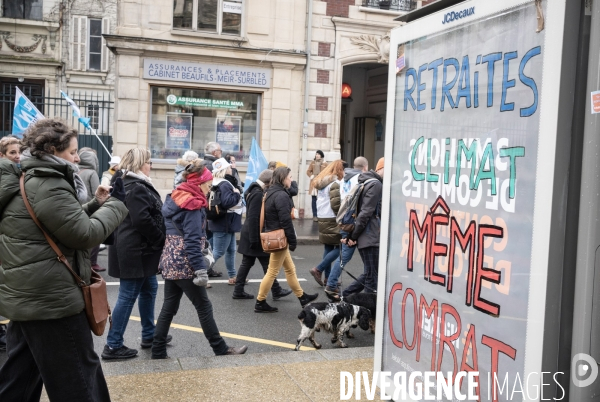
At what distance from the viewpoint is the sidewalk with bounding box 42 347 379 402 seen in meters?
4.61

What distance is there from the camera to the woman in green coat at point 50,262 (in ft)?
11.4

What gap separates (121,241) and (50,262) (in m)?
2.19

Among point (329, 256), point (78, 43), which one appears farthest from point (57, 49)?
point (329, 256)

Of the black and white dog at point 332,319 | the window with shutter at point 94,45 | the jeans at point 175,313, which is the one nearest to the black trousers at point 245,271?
the black and white dog at point 332,319

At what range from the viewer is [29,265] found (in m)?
3.47

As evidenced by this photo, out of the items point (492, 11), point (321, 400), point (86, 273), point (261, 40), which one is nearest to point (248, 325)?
point (321, 400)

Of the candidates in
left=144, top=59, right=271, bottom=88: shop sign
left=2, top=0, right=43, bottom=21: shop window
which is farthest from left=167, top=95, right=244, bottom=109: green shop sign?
left=2, top=0, right=43, bottom=21: shop window

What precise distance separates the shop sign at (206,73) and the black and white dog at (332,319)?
35.9 ft

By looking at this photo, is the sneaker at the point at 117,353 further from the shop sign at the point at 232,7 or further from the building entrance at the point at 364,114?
the building entrance at the point at 364,114

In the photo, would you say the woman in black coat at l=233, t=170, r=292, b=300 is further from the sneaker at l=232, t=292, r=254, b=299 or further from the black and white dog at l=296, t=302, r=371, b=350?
the black and white dog at l=296, t=302, r=371, b=350

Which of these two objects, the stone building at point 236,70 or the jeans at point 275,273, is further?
the stone building at point 236,70

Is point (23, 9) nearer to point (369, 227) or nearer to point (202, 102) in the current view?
point (202, 102)

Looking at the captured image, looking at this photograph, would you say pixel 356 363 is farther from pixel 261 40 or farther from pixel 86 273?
pixel 261 40

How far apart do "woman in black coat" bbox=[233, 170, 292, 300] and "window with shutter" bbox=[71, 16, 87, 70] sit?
2412 centimetres
